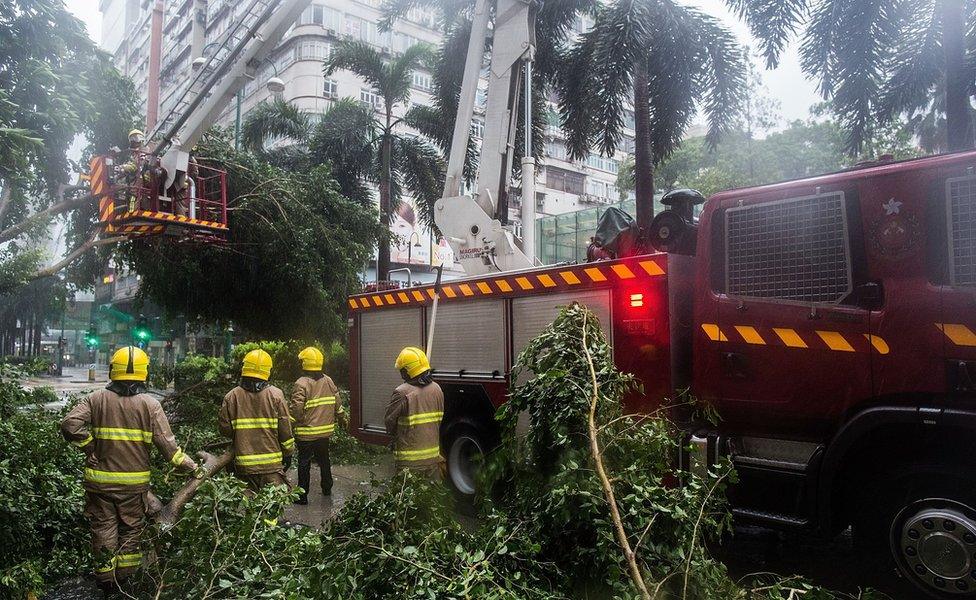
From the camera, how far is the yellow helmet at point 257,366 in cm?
503

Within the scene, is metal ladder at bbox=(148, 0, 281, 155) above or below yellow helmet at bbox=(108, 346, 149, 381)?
above

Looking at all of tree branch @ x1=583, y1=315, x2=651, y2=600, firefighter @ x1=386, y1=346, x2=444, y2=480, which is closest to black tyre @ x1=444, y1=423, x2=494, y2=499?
firefighter @ x1=386, y1=346, x2=444, y2=480

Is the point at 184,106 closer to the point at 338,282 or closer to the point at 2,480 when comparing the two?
the point at 338,282

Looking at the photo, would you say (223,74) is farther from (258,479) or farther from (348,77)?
(348,77)

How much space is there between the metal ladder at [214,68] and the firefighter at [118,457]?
6960 millimetres

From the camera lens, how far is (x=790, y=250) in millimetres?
4191

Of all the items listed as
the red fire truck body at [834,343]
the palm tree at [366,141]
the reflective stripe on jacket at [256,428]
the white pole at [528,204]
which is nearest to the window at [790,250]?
the red fire truck body at [834,343]

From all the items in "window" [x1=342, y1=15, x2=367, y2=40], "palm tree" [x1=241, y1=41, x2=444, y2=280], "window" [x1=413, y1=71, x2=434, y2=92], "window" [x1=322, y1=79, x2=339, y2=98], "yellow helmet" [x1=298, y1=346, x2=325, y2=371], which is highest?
"window" [x1=342, y1=15, x2=367, y2=40]

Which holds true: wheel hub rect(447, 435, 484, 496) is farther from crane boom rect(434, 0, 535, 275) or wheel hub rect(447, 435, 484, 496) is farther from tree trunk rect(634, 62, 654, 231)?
tree trunk rect(634, 62, 654, 231)

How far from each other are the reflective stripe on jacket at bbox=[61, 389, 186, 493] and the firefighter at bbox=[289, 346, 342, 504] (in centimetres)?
238

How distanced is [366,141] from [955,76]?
574 inches

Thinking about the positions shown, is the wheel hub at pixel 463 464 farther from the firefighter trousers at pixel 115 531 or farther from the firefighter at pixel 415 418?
the firefighter trousers at pixel 115 531

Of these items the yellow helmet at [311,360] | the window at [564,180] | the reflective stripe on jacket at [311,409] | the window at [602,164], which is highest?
the window at [602,164]

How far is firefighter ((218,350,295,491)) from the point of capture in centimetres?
496
